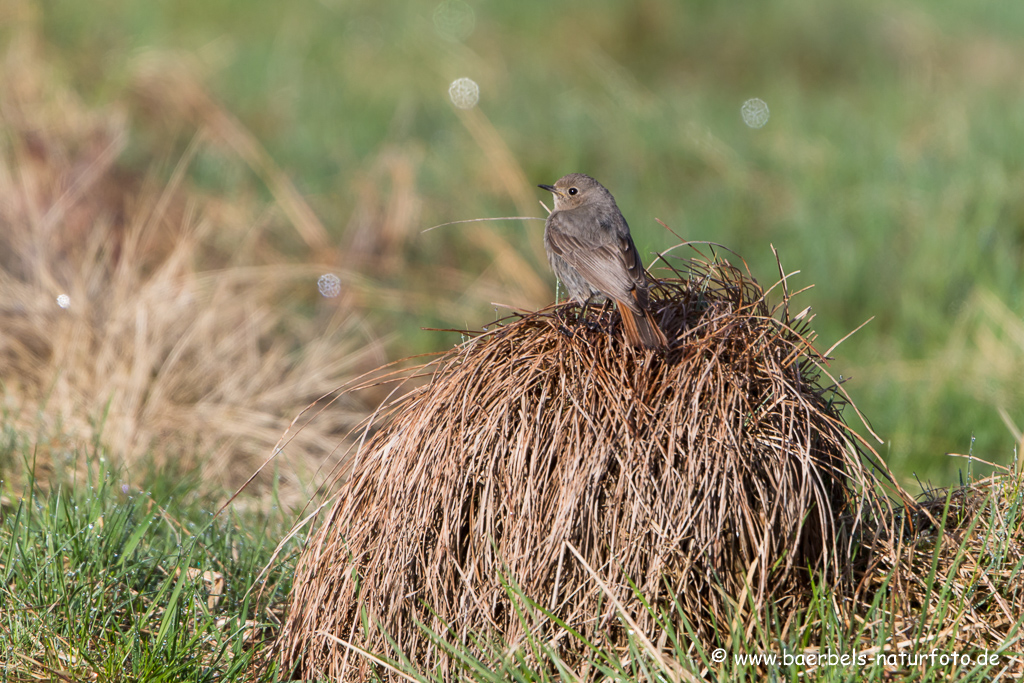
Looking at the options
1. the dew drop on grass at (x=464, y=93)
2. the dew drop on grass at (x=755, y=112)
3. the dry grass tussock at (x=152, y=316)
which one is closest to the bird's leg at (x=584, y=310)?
the dry grass tussock at (x=152, y=316)

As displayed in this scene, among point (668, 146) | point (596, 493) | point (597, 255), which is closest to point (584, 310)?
point (597, 255)

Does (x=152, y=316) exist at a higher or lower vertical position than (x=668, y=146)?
lower

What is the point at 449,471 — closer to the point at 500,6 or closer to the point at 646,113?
the point at 646,113

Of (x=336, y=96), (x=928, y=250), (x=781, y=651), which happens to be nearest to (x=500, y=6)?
(x=336, y=96)

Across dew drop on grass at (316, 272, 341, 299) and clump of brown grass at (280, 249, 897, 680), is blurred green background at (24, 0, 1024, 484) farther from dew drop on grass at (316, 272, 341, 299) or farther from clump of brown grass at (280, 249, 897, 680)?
clump of brown grass at (280, 249, 897, 680)

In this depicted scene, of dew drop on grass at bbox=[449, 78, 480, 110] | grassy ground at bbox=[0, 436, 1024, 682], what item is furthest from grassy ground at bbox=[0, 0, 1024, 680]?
dew drop on grass at bbox=[449, 78, 480, 110]

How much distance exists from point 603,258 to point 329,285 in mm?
4278

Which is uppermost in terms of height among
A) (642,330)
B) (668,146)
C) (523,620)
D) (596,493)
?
(642,330)

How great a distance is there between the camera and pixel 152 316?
5410 millimetres

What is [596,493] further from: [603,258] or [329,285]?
[329,285]

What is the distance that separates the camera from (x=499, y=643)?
274cm

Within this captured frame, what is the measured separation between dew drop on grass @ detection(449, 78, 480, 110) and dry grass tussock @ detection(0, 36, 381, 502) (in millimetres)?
3143

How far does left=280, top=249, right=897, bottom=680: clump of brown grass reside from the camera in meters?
2.63

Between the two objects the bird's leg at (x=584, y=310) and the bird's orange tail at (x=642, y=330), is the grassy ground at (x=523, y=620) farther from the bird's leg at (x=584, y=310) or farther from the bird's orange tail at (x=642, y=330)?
the bird's leg at (x=584, y=310)
